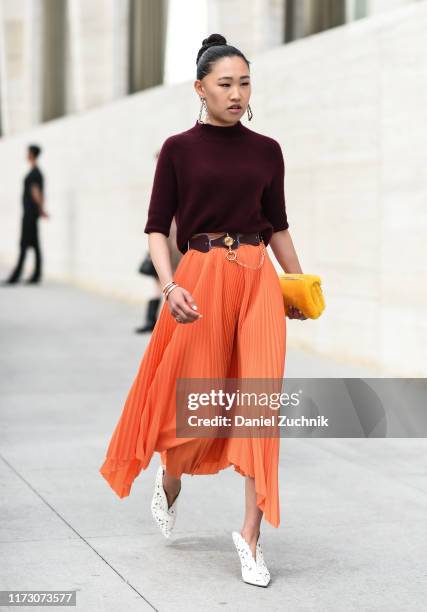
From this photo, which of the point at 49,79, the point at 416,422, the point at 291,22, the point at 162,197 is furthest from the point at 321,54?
the point at 49,79

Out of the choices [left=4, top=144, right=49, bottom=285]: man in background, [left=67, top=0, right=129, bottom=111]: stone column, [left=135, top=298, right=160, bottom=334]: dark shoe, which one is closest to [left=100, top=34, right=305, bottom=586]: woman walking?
[left=135, top=298, right=160, bottom=334]: dark shoe

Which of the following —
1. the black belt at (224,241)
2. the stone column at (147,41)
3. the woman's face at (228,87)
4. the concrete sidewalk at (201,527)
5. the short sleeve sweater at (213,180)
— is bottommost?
the concrete sidewalk at (201,527)

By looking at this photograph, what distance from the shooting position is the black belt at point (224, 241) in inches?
189

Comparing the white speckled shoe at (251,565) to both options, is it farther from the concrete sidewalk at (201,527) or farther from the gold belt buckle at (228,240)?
the gold belt buckle at (228,240)

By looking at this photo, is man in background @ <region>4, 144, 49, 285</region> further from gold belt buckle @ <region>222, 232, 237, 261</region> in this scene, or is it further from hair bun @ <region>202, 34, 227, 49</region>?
gold belt buckle @ <region>222, 232, 237, 261</region>

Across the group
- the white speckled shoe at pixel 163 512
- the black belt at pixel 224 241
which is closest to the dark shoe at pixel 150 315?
the white speckled shoe at pixel 163 512

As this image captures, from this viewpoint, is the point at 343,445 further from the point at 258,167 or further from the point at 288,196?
the point at 288,196

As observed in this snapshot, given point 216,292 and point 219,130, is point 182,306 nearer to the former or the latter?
point 216,292

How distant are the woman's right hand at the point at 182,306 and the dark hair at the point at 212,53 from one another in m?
0.78

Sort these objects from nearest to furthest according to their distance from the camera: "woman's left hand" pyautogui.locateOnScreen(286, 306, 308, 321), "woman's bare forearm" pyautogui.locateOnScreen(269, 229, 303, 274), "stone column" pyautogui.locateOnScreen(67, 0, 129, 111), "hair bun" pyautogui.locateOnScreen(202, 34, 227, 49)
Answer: "hair bun" pyautogui.locateOnScreen(202, 34, 227, 49)
"woman's left hand" pyautogui.locateOnScreen(286, 306, 308, 321)
"woman's bare forearm" pyautogui.locateOnScreen(269, 229, 303, 274)
"stone column" pyautogui.locateOnScreen(67, 0, 129, 111)

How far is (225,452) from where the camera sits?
4.89 meters

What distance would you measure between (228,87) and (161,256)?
0.65 m

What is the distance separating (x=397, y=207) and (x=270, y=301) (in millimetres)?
5097

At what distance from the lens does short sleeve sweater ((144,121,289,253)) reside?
474cm
